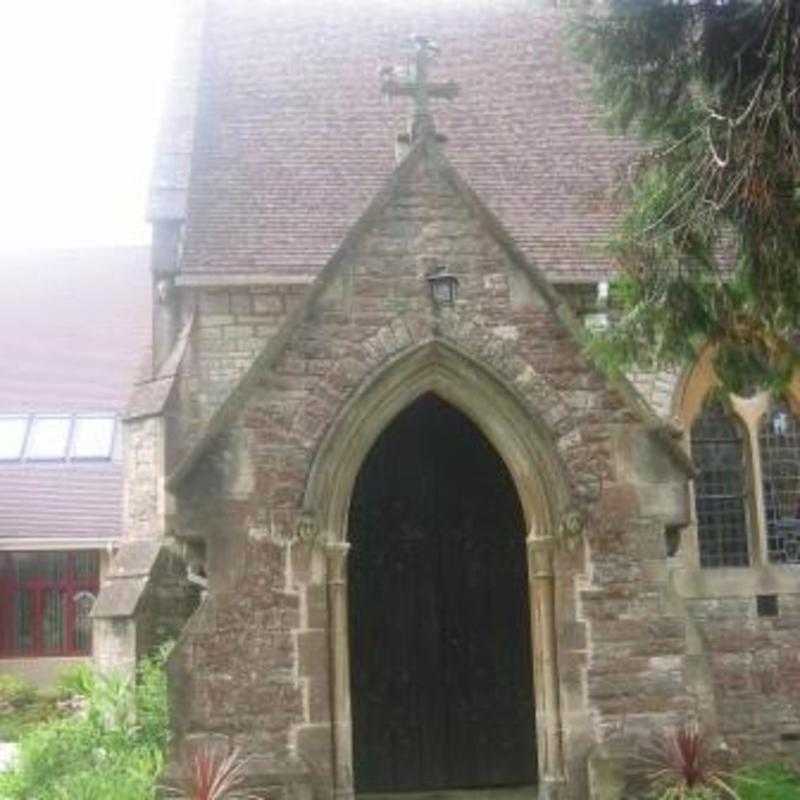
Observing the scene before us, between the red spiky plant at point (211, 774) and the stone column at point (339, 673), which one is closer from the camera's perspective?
the red spiky plant at point (211, 774)

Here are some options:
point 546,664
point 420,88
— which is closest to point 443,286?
point 420,88

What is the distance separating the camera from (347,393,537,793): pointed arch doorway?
1060 centimetres

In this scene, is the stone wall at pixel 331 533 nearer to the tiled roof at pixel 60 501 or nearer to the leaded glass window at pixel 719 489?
the leaded glass window at pixel 719 489

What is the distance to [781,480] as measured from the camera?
1341 centimetres

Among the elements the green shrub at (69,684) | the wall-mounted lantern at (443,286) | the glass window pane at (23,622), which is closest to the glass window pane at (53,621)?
the glass window pane at (23,622)

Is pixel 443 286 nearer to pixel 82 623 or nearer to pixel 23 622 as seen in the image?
pixel 82 623

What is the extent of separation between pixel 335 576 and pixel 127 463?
4.32 meters

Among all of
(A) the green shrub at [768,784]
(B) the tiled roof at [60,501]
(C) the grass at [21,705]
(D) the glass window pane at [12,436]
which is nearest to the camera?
(A) the green shrub at [768,784]

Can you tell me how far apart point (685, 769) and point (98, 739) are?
465 centimetres

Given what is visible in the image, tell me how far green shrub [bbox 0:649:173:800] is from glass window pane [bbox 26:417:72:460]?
15802mm

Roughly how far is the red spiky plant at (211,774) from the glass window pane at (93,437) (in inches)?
718

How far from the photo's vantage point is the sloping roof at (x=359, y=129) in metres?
13.1

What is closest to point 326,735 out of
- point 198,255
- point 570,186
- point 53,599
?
point 198,255

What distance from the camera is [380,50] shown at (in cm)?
1628
